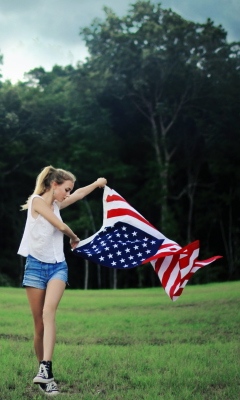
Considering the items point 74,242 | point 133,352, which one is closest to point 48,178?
point 74,242

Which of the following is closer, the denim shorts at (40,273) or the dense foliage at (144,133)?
the denim shorts at (40,273)

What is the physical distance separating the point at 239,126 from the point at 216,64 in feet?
11.7

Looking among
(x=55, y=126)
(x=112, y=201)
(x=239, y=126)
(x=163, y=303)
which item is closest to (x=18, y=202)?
(x=55, y=126)

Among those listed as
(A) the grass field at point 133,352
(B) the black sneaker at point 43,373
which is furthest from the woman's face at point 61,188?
(A) the grass field at point 133,352

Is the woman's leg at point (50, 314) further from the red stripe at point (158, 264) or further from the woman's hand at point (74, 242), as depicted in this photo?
the red stripe at point (158, 264)

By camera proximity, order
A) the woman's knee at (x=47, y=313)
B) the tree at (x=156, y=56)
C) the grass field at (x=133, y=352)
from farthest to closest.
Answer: the tree at (x=156, y=56)
the grass field at (x=133, y=352)
the woman's knee at (x=47, y=313)

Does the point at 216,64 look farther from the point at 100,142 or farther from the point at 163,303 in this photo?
the point at 163,303

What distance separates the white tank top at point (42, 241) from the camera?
5.12 metres

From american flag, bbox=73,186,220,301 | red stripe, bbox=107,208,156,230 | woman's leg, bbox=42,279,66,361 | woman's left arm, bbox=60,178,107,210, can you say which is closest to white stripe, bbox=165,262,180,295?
american flag, bbox=73,186,220,301

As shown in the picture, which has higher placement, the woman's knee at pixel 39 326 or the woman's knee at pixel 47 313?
the woman's knee at pixel 47 313

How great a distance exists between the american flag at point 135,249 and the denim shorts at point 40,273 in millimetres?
709

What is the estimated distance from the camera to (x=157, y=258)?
6.10m

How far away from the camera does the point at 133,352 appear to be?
7613mm

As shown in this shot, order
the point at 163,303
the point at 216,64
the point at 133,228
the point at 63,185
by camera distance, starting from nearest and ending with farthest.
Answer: the point at 63,185, the point at 133,228, the point at 163,303, the point at 216,64
